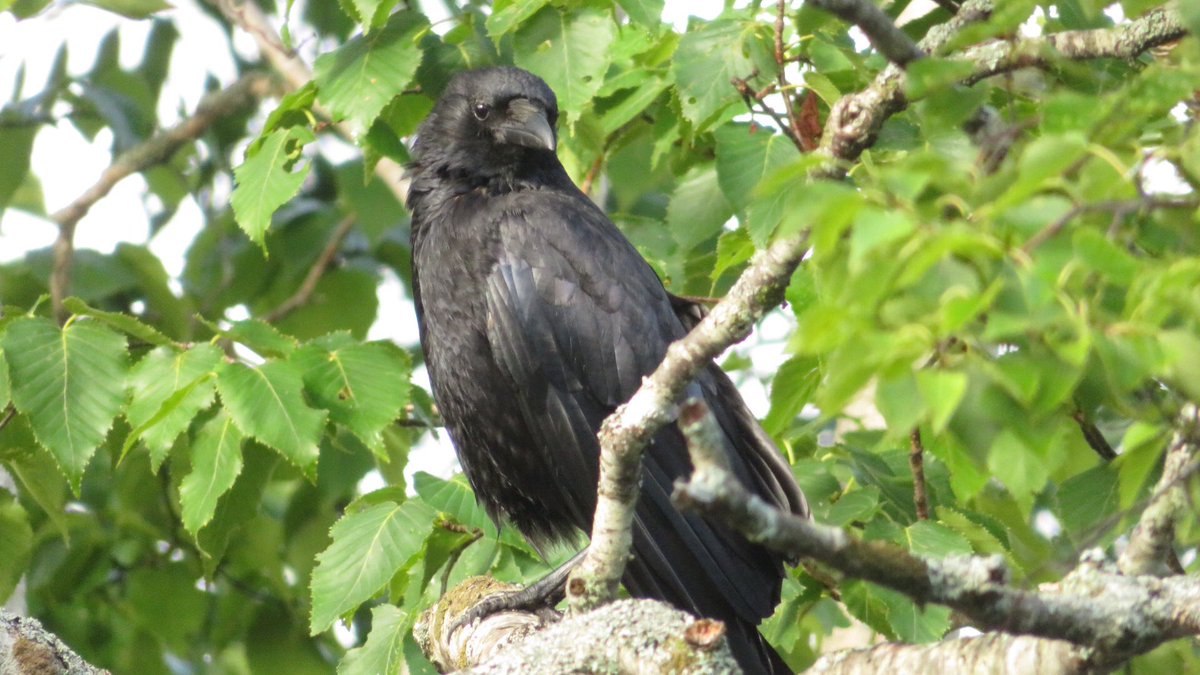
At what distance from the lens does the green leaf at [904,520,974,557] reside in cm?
315

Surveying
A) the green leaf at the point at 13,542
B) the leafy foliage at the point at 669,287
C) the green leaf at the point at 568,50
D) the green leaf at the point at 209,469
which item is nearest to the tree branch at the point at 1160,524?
the leafy foliage at the point at 669,287

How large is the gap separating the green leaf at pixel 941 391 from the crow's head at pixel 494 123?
281 cm

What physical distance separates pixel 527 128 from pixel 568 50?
0.30 m

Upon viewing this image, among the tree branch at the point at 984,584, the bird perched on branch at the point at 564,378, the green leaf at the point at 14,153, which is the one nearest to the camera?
the tree branch at the point at 984,584

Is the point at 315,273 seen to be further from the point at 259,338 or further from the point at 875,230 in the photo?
the point at 875,230

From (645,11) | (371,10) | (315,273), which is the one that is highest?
(371,10)

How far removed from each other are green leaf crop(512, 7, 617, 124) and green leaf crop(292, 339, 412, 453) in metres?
0.91

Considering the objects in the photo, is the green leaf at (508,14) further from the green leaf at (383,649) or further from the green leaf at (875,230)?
the green leaf at (875,230)

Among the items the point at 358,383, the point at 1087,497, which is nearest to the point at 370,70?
the point at 358,383

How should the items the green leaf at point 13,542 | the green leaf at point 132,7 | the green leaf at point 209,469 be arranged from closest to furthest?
the green leaf at point 209,469 < the green leaf at point 13,542 < the green leaf at point 132,7

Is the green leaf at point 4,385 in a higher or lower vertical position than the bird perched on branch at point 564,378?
higher

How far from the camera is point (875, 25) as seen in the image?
200cm

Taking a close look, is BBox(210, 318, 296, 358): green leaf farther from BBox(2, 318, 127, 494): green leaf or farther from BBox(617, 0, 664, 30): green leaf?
BBox(617, 0, 664, 30): green leaf

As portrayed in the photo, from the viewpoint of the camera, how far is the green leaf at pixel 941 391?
1.25m
